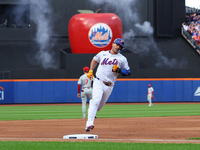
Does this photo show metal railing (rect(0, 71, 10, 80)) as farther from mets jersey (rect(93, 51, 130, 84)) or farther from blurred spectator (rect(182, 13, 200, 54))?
mets jersey (rect(93, 51, 130, 84))

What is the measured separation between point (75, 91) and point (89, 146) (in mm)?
23968

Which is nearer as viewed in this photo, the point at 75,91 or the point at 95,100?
the point at 95,100

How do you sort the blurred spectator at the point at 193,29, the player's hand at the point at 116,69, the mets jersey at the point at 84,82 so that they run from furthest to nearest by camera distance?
the blurred spectator at the point at 193,29, the mets jersey at the point at 84,82, the player's hand at the point at 116,69

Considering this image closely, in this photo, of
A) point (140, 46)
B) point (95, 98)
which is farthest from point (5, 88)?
point (95, 98)

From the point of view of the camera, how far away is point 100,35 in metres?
37.8

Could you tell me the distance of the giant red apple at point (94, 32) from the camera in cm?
3753

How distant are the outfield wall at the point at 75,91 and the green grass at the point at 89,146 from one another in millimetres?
23487

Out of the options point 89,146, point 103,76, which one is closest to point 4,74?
point 103,76

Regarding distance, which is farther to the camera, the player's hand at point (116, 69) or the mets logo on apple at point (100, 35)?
the mets logo on apple at point (100, 35)

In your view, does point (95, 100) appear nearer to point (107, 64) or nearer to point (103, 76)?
point (103, 76)

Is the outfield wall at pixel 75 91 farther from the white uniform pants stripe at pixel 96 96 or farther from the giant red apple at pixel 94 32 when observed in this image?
the white uniform pants stripe at pixel 96 96

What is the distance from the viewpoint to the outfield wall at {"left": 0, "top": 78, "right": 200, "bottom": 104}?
32.1m

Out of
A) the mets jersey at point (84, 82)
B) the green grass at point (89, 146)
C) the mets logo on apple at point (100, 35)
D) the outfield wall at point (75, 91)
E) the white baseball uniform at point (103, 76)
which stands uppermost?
the mets logo on apple at point (100, 35)

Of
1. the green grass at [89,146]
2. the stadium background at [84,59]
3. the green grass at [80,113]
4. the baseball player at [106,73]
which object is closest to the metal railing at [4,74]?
the stadium background at [84,59]
